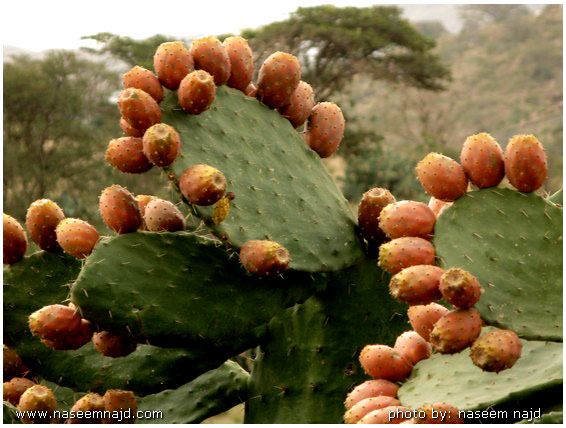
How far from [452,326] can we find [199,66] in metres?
0.76

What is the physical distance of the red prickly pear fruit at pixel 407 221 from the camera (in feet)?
5.58

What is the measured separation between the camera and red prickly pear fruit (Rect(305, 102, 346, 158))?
215cm

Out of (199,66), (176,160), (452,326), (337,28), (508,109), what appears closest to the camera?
(452,326)

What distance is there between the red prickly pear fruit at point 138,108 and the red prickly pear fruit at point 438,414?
74cm

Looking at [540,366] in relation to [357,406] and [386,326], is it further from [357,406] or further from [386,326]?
[386,326]

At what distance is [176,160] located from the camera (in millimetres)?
1824

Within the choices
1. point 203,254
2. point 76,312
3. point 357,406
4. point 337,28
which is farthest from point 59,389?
→ point 337,28

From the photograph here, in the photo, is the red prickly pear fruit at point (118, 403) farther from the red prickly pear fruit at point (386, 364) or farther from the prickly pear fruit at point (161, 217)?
the red prickly pear fruit at point (386, 364)

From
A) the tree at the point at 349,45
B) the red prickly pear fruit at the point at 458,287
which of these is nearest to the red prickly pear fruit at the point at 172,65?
the red prickly pear fruit at the point at 458,287

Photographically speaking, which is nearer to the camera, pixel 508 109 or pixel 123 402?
pixel 123 402

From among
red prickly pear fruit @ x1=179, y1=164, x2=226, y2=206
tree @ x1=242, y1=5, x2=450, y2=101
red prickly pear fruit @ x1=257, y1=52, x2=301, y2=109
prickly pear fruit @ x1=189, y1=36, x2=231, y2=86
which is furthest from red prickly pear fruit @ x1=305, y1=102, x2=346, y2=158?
tree @ x1=242, y1=5, x2=450, y2=101

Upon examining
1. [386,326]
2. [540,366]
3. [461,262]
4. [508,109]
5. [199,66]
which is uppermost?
[199,66]

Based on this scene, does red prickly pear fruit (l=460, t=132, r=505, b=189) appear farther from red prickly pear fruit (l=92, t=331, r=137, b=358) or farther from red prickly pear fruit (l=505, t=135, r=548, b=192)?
red prickly pear fruit (l=92, t=331, r=137, b=358)

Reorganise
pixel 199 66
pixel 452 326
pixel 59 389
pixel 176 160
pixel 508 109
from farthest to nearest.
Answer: pixel 508 109
pixel 59 389
pixel 199 66
pixel 176 160
pixel 452 326
